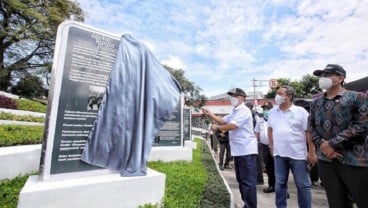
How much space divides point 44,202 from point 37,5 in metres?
20.4

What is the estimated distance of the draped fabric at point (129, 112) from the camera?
10.2 feet

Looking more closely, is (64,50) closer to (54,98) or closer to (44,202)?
(54,98)

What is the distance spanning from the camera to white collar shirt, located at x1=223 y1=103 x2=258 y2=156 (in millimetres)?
3938

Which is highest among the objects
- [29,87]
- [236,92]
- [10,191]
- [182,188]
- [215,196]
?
[29,87]

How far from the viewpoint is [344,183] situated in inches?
106

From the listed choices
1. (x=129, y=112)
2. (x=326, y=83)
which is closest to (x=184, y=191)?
(x=129, y=112)

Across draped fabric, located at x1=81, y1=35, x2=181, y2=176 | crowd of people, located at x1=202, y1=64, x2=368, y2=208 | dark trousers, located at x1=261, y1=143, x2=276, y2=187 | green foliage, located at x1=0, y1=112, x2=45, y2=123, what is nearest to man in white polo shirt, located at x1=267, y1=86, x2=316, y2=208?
crowd of people, located at x1=202, y1=64, x2=368, y2=208

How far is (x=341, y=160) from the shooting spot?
2.67 meters

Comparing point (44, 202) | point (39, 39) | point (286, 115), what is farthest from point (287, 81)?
point (44, 202)

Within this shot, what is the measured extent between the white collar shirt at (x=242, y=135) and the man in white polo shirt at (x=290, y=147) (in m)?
0.32

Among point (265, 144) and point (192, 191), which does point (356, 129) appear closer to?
point (192, 191)

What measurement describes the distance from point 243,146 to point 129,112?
1.72m

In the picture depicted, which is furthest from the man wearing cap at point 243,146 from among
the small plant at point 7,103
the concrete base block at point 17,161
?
the small plant at point 7,103

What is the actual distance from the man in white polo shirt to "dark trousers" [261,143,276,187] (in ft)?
6.76
